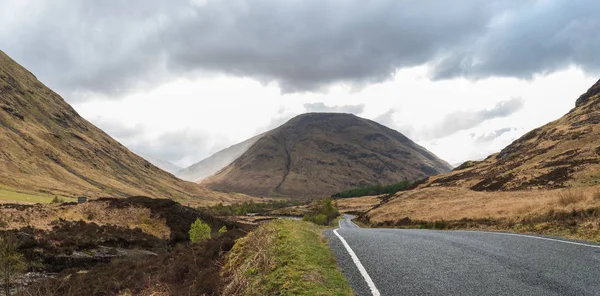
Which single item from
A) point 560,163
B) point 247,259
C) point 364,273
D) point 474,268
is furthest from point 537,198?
point 560,163

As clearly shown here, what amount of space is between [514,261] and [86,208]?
193 feet

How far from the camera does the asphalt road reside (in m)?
7.73

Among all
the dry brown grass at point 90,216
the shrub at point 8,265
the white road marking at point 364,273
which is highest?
the dry brown grass at point 90,216

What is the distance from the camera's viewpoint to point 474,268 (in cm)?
962

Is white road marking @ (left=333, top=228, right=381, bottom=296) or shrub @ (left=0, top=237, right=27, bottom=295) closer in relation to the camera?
white road marking @ (left=333, top=228, right=381, bottom=296)

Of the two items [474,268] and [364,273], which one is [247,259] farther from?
[474,268]

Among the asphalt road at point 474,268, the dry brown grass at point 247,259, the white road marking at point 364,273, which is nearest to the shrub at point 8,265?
the dry brown grass at point 247,259

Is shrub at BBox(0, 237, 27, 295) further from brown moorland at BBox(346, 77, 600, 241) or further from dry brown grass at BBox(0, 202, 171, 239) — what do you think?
brown moorland at BBox(346, 77, 600, 241)

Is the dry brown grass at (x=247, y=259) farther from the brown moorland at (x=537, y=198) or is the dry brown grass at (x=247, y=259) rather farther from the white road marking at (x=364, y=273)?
the brown moorland at (x=537, y=198)

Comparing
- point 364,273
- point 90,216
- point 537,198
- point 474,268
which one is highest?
point 90,216

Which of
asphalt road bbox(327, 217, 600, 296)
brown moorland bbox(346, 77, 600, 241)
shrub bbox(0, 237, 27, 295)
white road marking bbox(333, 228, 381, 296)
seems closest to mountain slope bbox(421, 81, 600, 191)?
brown moorland bbox(346, 77, 600, 241)

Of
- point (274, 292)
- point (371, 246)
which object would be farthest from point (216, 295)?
point (371, 246)

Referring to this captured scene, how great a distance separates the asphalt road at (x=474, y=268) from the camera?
7730 mm

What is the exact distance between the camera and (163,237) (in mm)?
54250
